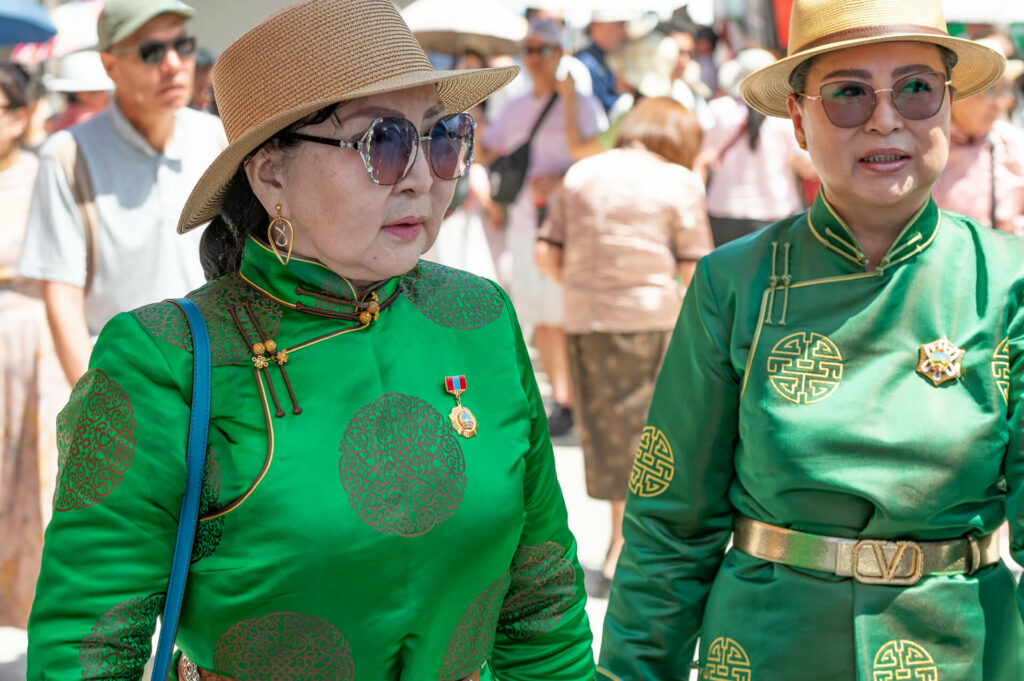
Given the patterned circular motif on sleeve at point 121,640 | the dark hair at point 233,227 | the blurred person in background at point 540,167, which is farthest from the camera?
the blurred person in background at point 540,167

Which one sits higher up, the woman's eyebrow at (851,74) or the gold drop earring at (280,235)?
the woman's eyebrow at (851,74)

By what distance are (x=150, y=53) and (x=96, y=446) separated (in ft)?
9.94

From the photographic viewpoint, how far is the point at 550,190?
27.4ft

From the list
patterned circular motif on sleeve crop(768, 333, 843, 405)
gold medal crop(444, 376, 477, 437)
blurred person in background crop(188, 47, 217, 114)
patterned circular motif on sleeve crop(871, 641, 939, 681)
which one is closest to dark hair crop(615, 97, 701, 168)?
blurred person in background crop(188, 47, 217, 114)

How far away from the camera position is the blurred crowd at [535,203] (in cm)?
446

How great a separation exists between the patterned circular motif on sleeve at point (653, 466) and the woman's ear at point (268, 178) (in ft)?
3.41

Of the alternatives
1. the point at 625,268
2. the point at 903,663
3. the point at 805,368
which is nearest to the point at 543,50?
the point at 625,268

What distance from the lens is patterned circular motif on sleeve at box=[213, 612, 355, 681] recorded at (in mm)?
1912

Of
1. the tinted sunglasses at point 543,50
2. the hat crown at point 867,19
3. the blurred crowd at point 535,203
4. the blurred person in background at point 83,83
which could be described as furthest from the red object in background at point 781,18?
the hat crown at point 867,19

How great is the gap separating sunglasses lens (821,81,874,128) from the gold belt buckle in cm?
81

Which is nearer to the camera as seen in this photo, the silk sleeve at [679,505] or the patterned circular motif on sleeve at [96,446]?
the patterned circular motif on sleeve at [96,446]

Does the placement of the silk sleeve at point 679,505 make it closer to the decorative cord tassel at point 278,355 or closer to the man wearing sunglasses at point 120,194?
the decorative cord tassel at point 278,355

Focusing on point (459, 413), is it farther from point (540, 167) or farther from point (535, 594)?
point (540, 167)

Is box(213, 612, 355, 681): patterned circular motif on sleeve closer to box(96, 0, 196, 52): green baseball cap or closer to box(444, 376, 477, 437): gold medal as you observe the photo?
box(444, 376, 477, 437): gold medal
